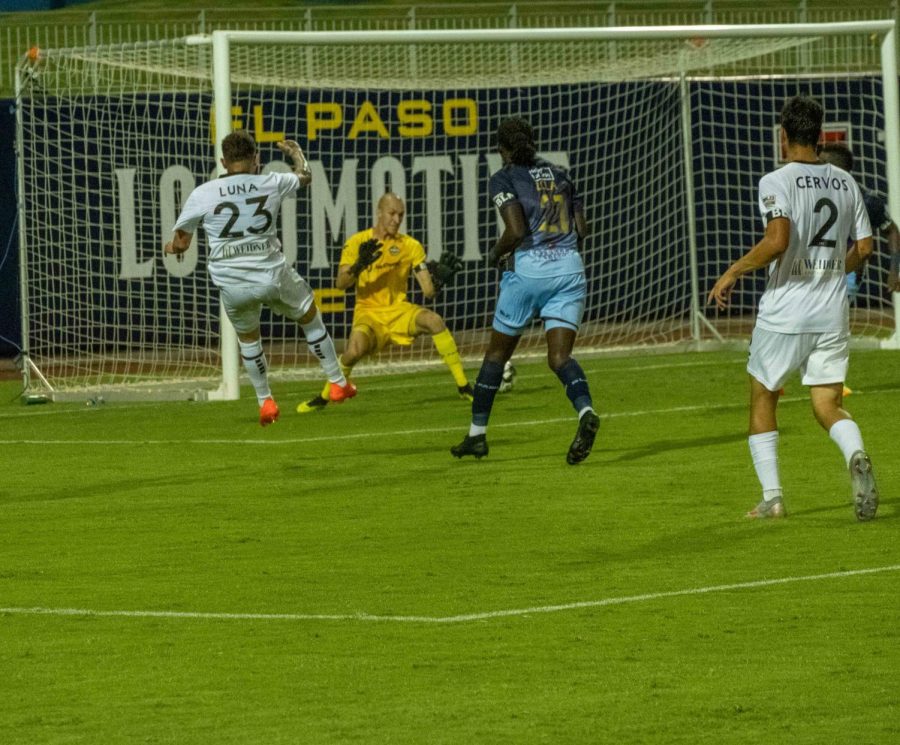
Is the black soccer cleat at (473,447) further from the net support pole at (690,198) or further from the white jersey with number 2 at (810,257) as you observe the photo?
the net support pole at (690,198)

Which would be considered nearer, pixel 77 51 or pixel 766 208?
pixel 766 208

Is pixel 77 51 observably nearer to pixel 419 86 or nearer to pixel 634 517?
pixel 419 86

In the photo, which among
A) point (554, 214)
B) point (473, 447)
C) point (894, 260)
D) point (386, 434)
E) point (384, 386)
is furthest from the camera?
point (384, 386)

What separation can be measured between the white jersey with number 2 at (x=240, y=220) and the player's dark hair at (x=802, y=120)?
16.3ft

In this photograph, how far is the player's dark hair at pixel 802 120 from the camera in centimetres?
902

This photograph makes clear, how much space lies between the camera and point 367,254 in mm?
15281

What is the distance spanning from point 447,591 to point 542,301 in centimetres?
426

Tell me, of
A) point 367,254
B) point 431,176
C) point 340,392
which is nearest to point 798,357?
point 340,392

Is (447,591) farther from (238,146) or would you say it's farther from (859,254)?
(238,146)

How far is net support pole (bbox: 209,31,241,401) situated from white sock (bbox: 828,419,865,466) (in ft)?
26.6

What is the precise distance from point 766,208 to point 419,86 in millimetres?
11928

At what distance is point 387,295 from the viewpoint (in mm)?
16469

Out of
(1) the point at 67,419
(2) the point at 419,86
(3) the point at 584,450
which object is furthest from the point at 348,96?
(3) the point at 584,450

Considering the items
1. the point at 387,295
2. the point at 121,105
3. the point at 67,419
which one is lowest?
the point at 67,419
